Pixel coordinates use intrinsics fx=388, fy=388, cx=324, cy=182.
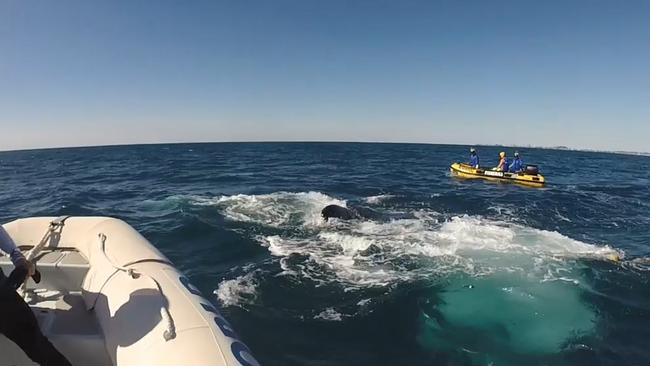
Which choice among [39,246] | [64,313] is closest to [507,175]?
[39,246]

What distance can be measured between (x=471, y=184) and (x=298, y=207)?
16745mm

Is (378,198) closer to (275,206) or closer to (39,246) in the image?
(275,206)

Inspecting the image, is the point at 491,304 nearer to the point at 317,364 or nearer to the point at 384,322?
the point at 384,322

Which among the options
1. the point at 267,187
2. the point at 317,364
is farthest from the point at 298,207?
the point at 317,364

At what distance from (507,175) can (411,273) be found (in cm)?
2199

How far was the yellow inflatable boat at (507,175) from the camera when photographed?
27.9 metres

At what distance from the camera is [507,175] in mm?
29109

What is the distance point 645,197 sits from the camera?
26.6m

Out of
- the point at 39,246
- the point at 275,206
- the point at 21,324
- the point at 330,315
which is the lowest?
the point at 330,315

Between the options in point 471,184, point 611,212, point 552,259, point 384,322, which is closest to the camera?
point 384,322

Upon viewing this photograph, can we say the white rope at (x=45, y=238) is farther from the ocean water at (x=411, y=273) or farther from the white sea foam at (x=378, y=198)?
the white sea foam at (x=378, y=198)

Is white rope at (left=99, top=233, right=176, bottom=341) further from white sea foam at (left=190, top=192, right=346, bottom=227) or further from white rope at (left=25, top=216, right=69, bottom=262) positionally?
white sea foam at (left=190, top=192, right=346, bottom=227)

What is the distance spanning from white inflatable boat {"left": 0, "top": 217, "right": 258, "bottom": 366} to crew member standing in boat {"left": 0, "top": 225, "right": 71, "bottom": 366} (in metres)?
0.53

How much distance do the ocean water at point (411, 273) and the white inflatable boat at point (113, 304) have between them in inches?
123
